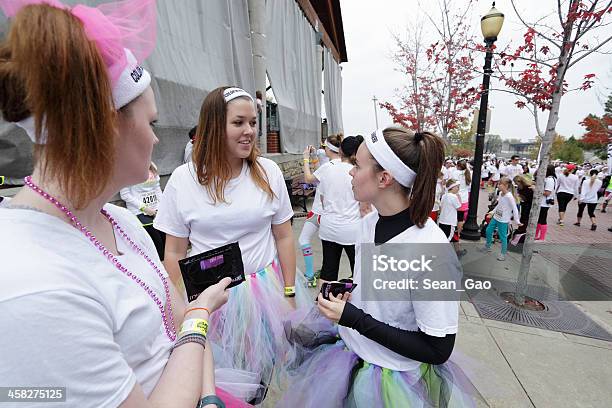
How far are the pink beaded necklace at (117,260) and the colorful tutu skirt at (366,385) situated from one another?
0.87 m

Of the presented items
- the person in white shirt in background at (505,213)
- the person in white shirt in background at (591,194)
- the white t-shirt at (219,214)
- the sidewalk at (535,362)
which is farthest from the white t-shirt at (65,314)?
the person in white shirt in background at (591,194)

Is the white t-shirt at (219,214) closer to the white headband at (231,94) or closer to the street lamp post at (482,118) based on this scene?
the white headband at (231,94)

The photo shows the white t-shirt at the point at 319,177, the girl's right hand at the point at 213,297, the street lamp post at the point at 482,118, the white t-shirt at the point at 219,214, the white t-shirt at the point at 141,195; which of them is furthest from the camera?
the street lamp post at the point at 482,118

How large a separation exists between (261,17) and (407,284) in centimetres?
749

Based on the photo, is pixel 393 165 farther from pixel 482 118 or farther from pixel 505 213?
pixel 482 118

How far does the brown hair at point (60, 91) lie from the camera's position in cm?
59

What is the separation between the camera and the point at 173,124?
4504 mm

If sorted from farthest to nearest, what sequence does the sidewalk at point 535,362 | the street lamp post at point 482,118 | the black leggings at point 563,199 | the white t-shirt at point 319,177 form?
the black leggings at point 563,199, the street lamp post at point 482,118, the white t-shirt at point 319,177, the sidewalk at point 535,362

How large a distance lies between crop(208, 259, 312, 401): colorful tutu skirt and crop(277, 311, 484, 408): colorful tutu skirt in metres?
0.25

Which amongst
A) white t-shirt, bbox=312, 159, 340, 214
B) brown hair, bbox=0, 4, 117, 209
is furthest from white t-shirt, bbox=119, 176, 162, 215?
brown hair, bbox=0, 4, 117, 209

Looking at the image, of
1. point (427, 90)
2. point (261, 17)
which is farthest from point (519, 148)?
point (261, 17)

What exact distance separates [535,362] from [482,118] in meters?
5.72

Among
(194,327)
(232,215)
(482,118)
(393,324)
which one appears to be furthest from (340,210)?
(482,118)

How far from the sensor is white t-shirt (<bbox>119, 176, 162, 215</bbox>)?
147 inches
